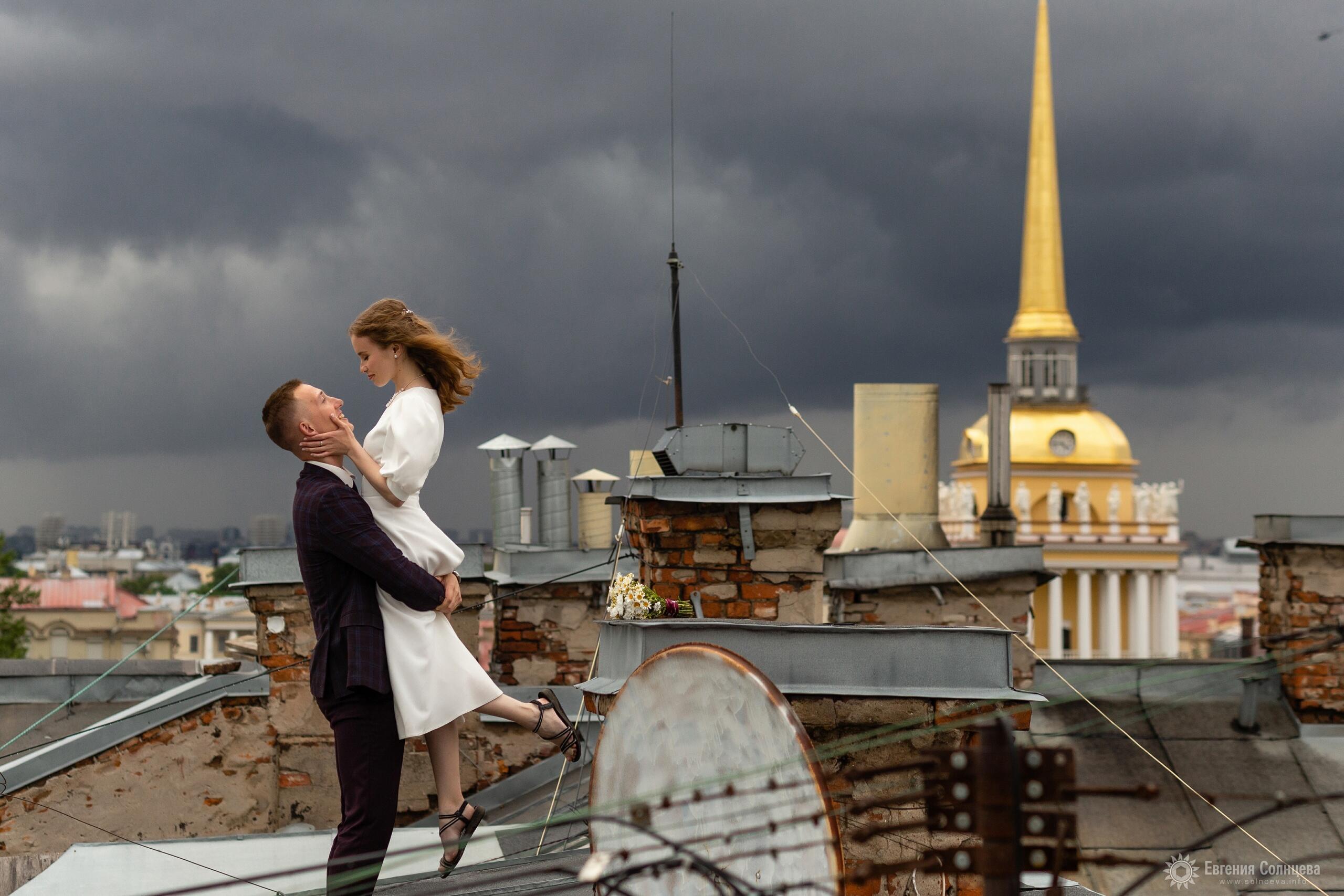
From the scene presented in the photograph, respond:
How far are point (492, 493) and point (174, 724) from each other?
7.48m

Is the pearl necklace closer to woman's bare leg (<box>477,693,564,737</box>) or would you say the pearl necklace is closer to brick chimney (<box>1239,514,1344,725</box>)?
woman's bare leg (<box>477,693,564,737</box>)

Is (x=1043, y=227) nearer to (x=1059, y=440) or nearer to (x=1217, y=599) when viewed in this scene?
(x=1059, y=440)

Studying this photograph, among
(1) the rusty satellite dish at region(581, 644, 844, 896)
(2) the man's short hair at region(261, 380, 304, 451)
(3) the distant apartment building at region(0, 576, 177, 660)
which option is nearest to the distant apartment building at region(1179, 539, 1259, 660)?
(1) the rusty satellite dish at region(581, 644, 844, 896)

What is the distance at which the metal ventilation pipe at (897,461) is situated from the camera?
12.6 meters

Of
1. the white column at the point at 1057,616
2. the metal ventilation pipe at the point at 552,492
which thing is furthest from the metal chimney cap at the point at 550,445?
the white column at the point at 1057,616

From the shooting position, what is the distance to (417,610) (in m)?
3.60

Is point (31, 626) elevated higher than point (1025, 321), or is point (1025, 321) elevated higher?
point (1025, 321)

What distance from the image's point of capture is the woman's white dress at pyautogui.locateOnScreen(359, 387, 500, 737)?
3.59 m

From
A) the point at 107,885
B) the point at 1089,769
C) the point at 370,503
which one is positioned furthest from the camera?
the point at 1089,769

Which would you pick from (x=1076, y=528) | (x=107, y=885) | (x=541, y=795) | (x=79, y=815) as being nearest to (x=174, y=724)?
(x=79, y=815)

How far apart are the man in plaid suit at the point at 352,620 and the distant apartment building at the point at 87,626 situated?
58514 millimetres

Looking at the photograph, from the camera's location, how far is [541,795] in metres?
8.89

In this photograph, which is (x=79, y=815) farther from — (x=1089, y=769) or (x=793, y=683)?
(x=1089, y=769)

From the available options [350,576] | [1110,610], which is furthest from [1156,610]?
[350,576]
